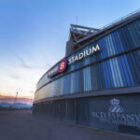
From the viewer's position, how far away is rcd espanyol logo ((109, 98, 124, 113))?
10.9 m

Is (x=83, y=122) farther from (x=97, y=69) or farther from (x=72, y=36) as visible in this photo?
(x=72, y=36)

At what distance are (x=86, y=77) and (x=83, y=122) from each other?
6.86 m

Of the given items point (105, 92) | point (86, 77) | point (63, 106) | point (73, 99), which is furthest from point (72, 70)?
point (105, 92)

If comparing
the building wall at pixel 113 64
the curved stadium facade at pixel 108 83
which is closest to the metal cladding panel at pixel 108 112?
the curved stadium facade at pixel 108 83

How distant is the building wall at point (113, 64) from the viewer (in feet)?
37.9

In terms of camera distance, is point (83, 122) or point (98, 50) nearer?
point (83, 122)

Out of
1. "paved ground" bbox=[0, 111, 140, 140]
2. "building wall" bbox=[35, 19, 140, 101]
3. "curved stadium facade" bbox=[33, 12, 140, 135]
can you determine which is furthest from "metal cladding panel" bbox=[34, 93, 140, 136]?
"building wall" bbox=[35, 19, 140, 101]

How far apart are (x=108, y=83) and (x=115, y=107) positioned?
299 centimetres

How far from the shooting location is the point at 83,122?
14492 millimetres

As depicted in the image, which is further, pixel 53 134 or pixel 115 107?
pixel 115 107

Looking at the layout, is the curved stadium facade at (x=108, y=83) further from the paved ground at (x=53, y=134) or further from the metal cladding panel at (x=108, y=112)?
the paved ground at (x=53, y=134)

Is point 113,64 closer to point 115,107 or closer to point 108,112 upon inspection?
point 115,107

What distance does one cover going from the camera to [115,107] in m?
11.3

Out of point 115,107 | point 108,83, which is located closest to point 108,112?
point 115,107
